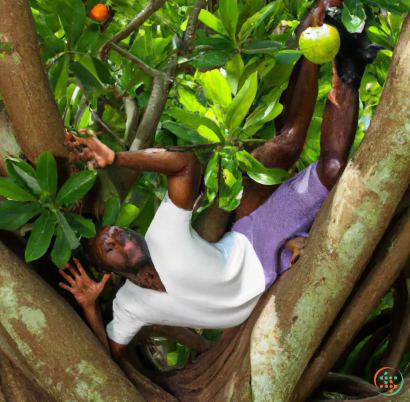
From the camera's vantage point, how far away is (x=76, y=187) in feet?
3.34

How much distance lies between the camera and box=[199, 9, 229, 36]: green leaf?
1030mm

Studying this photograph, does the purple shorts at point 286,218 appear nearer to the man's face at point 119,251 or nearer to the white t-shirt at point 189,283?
the white t-shirt at point 189,283

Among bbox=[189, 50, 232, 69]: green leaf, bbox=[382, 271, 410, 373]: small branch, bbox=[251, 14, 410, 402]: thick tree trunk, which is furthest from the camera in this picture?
bbox=[382, 271, 410, 373]: small branch

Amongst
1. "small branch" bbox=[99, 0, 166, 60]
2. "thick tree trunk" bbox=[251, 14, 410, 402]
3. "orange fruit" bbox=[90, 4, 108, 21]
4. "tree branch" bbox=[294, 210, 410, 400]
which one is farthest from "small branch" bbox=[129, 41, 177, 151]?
"tree branch" bbox=[294, 210, 410, 400]

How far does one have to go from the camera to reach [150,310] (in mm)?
1141

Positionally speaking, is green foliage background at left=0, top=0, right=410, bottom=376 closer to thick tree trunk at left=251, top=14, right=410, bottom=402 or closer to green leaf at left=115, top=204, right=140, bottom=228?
green leaf at left=115, top=204, right=140, bottom=228

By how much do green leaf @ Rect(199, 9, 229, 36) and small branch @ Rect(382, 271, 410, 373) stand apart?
79 cm

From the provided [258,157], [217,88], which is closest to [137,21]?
[217,88]

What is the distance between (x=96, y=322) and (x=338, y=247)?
544mm

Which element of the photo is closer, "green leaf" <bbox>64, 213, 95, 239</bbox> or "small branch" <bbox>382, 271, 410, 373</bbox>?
"green leaf" <bbox>64, 213, 95, 239</bbox>

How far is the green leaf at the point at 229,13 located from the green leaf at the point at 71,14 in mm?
306

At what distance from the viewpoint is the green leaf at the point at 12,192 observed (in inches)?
38.4

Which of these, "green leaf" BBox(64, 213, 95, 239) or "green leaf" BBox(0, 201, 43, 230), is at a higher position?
"green leaf" BBox(0, 201, 43, 230)

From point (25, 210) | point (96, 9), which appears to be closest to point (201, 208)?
point (25, 210)
